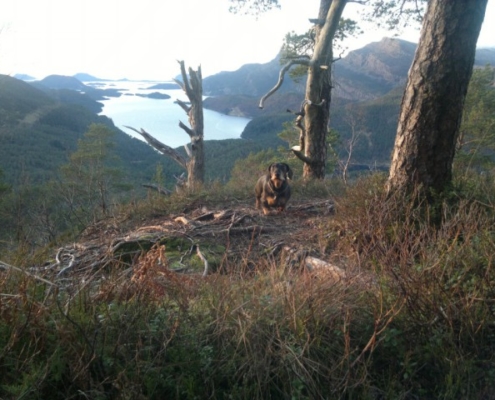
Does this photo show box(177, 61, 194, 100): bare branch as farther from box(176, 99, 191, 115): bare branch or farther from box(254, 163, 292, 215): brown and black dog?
box(254, 163, 292, 215): brown and black dog

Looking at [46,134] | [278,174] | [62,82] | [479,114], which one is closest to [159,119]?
[46,134]

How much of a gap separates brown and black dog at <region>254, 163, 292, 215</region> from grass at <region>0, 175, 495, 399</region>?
12.0 feet

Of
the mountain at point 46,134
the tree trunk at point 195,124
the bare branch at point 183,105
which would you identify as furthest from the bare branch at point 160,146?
the mountain at point 46,134

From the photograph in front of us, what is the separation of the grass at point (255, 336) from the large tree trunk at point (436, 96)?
60.6 inches

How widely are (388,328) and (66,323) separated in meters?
1.85

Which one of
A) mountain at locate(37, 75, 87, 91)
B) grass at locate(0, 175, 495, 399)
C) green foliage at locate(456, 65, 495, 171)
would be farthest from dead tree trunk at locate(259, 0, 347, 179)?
mountain at locate(37, 75, 87, 91)

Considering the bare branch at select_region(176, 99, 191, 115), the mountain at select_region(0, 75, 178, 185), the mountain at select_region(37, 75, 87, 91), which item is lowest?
the mountain at select_region(0, 75, 178, 185)

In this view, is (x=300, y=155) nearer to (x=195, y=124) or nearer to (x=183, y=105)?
(x=195, y=124)

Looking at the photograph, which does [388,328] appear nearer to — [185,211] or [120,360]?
[120,360]

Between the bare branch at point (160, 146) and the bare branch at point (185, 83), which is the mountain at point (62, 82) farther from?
the bare branch at point (160, 146)

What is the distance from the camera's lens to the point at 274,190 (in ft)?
22.0

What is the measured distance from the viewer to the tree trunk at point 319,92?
9.66 m

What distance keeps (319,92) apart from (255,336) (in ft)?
27.5

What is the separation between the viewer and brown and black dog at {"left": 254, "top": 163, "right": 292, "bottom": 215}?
670cm
